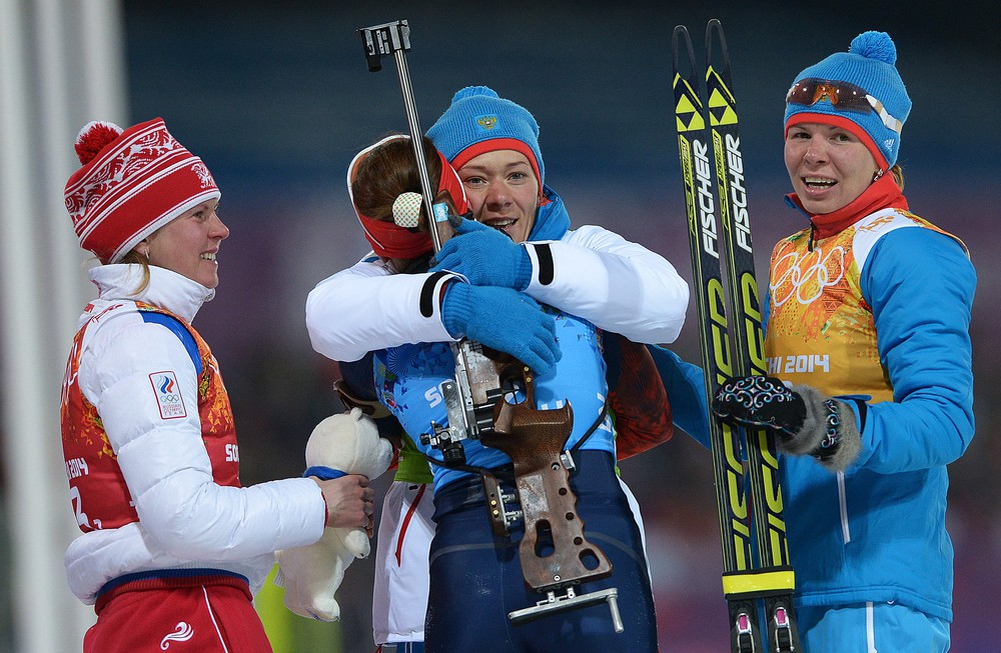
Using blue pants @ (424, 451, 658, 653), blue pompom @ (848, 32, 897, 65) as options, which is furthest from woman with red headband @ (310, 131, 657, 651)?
blue pompom @ (848, 32, 897, 65)

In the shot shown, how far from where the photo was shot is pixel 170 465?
5.68 feet

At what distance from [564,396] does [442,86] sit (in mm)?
2974

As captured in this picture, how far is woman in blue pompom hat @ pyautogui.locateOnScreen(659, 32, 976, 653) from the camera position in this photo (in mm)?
1875

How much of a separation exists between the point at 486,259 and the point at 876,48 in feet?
3.09


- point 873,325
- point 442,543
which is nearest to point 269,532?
point 442,543

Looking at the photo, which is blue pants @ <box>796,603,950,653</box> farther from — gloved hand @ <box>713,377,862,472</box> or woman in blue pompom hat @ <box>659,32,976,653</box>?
gloved hand @ <box>713,377,862,472</box>

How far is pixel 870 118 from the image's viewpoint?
215cm

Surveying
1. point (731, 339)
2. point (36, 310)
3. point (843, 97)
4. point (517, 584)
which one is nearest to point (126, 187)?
point (517, 584)

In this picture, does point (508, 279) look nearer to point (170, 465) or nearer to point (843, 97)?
point (170, 465)

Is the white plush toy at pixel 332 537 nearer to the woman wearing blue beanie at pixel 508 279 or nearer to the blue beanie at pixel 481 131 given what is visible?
the woman wearing blue beanie at pixel 508 279

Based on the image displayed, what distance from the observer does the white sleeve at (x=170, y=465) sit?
5.67ft

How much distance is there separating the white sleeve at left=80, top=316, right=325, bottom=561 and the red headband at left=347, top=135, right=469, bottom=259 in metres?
0.36

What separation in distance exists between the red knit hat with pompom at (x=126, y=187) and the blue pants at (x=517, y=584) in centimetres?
67

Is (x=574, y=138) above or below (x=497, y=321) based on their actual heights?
above
